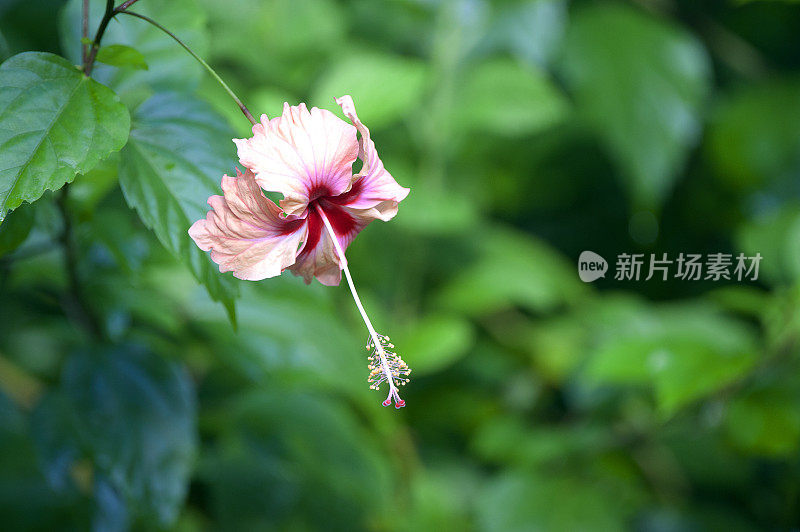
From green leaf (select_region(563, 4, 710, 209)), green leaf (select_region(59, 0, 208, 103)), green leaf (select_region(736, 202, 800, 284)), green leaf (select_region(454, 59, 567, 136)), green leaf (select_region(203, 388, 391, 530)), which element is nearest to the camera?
green leaf (select_region(59, 0, 208, 103))

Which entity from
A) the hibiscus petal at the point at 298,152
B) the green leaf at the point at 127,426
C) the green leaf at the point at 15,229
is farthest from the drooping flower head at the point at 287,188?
the green leaf at the point at 127,426

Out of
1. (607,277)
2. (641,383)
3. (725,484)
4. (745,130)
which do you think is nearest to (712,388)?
(641,383)

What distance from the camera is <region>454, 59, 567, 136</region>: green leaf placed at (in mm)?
884

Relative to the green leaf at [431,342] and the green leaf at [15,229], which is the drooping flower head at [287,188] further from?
the green leaf at [431,342]

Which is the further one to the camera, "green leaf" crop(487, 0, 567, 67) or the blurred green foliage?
"green leaf" crop(487, 0, 567, 67)

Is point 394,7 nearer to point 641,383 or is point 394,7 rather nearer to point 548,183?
point 548,183

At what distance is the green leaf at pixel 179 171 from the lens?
33 centimetres

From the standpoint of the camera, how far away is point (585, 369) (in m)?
0.91

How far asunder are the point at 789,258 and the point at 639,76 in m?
0.39

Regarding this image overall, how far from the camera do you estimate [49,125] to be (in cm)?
31

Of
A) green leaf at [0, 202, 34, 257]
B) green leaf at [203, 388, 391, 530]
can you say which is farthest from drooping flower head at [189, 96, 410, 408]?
green leaf at [203, 388, 391, 530]

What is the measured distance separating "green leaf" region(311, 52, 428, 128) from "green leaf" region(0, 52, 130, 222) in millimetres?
393

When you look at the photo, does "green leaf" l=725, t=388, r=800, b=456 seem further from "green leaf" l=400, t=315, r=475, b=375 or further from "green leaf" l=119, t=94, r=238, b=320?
"green leaf" l=119, t=94, r=238, b=320

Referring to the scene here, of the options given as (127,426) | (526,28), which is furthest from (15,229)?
(526,28)
